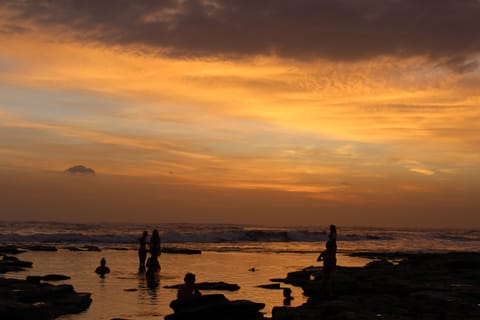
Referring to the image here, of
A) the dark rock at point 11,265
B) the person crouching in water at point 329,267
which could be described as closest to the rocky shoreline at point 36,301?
the dark rock at point 11,265

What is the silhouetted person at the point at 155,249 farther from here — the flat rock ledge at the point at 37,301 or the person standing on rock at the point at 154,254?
the flat rock ledge at the point at 37,301

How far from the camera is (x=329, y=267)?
2430cm

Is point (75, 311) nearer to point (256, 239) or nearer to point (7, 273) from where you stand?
point (7, 273)

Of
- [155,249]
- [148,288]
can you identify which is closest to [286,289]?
[148,288]

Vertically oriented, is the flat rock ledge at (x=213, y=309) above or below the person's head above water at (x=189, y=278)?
below

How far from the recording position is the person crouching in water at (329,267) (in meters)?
24.3

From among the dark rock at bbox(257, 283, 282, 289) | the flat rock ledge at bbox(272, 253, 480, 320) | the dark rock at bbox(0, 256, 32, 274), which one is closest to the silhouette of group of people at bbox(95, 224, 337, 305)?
the flat rock ledge at bbox(272, 253, 480, 320)

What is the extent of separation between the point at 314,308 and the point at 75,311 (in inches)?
334

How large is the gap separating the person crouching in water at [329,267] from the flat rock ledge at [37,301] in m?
9.87

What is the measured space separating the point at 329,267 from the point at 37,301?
11.8 metres

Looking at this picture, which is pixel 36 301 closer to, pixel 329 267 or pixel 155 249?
pixel 329 267

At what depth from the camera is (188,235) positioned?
9156 cm

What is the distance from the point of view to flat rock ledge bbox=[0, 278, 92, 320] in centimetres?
1758

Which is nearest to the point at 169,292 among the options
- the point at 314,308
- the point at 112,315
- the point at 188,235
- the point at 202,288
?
the point at 202,288
